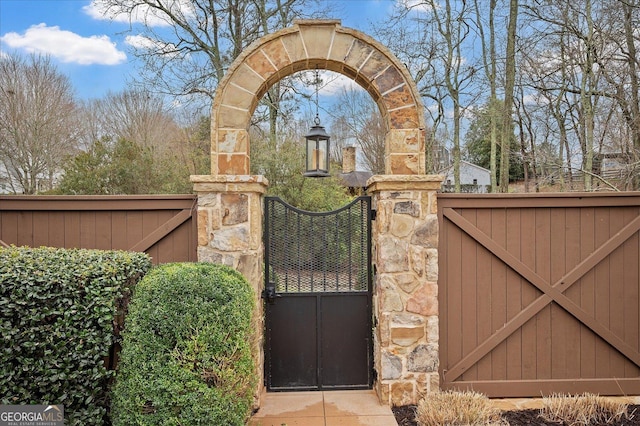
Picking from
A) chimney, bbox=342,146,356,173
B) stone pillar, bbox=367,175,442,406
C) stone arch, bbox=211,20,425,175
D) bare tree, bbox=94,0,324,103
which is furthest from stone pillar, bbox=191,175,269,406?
chimney, bbox=342,146,356,173

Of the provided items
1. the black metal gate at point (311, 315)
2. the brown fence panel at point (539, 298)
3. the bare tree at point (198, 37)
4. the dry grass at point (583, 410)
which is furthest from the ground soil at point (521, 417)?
the bare tree at point (198, 37)

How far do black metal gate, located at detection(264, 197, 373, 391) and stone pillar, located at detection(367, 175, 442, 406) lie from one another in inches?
12.4

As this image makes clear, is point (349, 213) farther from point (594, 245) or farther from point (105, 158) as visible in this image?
point (105, 158)

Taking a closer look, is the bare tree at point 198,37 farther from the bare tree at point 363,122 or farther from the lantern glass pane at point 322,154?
the lantern glass pane at point 322,154

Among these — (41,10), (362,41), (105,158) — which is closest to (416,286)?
(362,41)

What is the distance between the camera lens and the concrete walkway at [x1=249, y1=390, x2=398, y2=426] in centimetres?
309

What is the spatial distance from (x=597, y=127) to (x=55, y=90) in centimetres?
1408

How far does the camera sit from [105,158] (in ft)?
28.1

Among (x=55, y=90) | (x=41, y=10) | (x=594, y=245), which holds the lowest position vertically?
(x=594, y=245)

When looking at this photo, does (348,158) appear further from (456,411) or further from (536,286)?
(456,411)

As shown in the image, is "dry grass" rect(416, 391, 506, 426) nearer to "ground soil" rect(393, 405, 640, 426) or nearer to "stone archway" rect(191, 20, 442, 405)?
"ground soil" rect(393, 405, 640, 426)

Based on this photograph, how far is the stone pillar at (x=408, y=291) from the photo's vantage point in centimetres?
331

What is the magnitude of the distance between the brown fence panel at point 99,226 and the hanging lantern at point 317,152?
3.79 feet

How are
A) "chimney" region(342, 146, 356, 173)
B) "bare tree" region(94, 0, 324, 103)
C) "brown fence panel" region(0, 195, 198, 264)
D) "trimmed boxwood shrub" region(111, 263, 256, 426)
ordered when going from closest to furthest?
"trimmed boxwood shrub" region(111, 263, 256, 426) → "brown fence panel" region(0, 195, 198, 264) → "bare tree" region(94, 0, 324, 103) → "chimney" region(342, 146, 356, 173)
